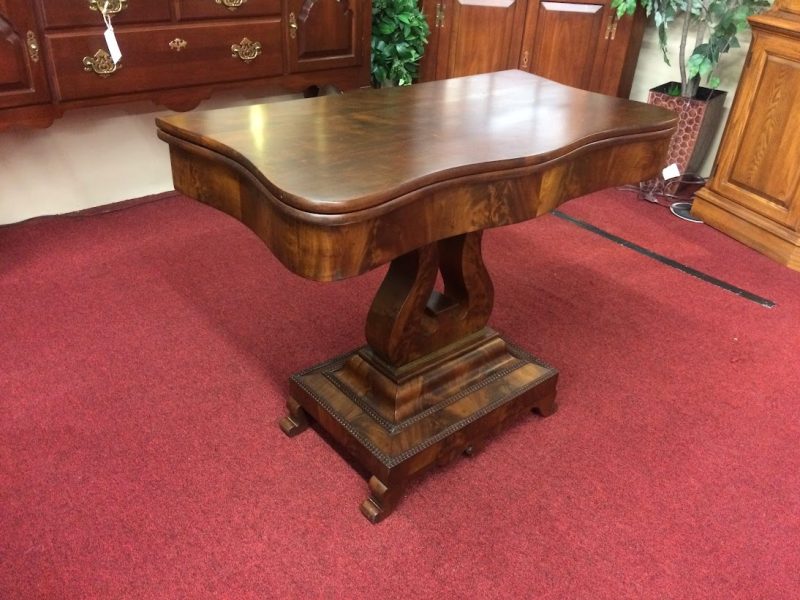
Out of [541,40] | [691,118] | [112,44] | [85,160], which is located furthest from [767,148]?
[85,160]

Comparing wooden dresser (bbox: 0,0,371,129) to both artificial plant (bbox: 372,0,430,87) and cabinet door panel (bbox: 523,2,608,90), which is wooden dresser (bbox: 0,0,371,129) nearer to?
artificial plant (bbox: 372,0,430,87)

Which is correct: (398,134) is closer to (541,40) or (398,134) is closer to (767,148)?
(767,148)

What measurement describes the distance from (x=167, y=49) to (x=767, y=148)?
7.25 feet

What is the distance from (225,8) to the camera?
2.33 meters

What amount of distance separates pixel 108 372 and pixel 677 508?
1.42 meters

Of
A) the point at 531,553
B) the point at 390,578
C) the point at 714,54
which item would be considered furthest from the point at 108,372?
the point at 714,54

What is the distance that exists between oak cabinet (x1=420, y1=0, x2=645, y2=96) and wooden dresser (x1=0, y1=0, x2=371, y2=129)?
51cm

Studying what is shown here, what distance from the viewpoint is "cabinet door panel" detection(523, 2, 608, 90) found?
→ 9.29 ft

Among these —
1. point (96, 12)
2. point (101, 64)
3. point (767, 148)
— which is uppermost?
point (96, 12)

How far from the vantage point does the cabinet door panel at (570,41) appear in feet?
9.29

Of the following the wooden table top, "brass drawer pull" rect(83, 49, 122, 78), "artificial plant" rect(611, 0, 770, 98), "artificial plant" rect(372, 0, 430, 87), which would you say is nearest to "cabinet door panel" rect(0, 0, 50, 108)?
"brass drawer pull" rect(83, 49, 122, 78)

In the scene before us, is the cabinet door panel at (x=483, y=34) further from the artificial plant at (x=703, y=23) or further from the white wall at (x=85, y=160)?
the white wall at (x=85, y=160)

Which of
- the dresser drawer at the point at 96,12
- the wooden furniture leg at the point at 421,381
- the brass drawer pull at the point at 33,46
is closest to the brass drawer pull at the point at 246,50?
the dresser drawer at the point at 96,12

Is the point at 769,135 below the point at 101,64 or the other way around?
below
